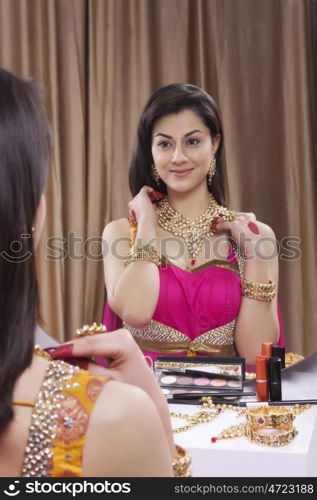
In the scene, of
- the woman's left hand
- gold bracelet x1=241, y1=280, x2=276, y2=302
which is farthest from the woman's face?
gold bracelet x1=241, y1=280, x2=276, y2=302

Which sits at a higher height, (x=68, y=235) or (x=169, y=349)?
(x=68, y=235)

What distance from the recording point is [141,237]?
201 centimetres

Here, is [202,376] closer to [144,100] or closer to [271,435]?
[271,435]

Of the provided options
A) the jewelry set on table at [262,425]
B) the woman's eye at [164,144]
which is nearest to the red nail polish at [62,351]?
the jewelry set on table at [262,425]

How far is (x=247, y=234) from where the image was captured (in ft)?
6.73

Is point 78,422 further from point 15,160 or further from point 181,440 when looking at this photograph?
point 181,440

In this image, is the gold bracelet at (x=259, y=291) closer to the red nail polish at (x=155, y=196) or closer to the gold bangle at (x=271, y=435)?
the red nail polish at (x=155, y=196)

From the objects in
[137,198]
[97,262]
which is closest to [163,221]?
[137,198]

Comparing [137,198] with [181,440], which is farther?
[137,198]

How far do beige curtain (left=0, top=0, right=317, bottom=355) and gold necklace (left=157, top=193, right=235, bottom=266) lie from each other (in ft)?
1.12

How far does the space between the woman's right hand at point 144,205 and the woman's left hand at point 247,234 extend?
0.69 feet

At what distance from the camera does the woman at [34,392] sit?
65cm

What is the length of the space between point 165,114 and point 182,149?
123 millimetres

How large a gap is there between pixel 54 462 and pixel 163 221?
1480mm
